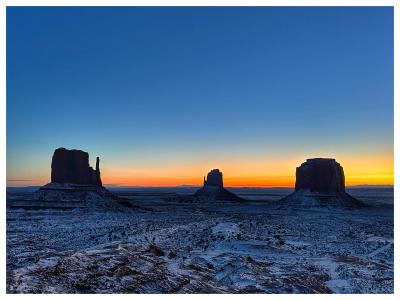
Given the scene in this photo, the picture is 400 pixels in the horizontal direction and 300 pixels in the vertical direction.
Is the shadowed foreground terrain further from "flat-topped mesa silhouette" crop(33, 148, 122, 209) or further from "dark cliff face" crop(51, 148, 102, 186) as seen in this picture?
"dark cliff face" crop(51, 148, 102, 186)

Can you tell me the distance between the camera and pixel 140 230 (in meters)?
38.8

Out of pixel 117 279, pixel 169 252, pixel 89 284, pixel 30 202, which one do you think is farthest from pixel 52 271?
pixel 30 202

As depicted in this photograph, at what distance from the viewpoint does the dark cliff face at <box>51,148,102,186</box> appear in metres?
80.0

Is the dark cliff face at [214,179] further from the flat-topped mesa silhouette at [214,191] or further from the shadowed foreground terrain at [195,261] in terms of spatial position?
the shadowed foreground terrain at [195,261]

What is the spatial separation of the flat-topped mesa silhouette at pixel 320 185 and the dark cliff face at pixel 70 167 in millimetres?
→ 47274

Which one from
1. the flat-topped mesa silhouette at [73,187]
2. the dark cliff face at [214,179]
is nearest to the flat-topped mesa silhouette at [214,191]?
the dark cliff face at [214,179]

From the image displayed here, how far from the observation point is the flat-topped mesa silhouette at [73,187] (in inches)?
2761

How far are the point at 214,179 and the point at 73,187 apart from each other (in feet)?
232

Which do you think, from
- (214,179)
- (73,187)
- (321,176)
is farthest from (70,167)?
(214,179)

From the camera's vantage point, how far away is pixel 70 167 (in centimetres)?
8094
